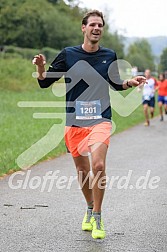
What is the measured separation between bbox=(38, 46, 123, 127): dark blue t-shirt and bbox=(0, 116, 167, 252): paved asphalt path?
1172 mm

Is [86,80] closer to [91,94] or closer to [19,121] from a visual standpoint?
[91,94]

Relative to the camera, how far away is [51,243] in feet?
19.4

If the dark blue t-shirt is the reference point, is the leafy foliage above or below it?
below

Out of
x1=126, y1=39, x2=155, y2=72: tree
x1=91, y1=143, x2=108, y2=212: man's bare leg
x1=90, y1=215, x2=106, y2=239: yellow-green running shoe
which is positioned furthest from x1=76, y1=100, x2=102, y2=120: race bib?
x1=126, y1=39, x2=155, y2=72: tree

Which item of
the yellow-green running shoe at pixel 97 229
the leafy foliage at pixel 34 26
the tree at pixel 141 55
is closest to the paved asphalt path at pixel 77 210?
the yellow-green running shoe at pixel 97 229

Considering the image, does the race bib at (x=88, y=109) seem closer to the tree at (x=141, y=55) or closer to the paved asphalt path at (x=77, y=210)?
the paved asphalt path at (x=77, y=210)

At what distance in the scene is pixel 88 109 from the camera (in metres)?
6.29

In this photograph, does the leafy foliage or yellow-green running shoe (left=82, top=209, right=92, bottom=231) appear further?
the leafy foliage

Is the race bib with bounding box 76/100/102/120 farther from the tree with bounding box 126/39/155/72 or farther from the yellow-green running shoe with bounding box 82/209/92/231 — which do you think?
the tree with bounding box 126/39/155/72

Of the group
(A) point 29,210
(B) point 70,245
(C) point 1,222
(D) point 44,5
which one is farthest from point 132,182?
(D) point 44,5

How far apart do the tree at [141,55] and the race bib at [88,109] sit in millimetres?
108299

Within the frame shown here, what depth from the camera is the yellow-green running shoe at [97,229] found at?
20.2 ft

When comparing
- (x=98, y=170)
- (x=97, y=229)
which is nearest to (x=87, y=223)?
(x=97, y=229)

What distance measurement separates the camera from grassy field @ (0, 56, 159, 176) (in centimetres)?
1310
